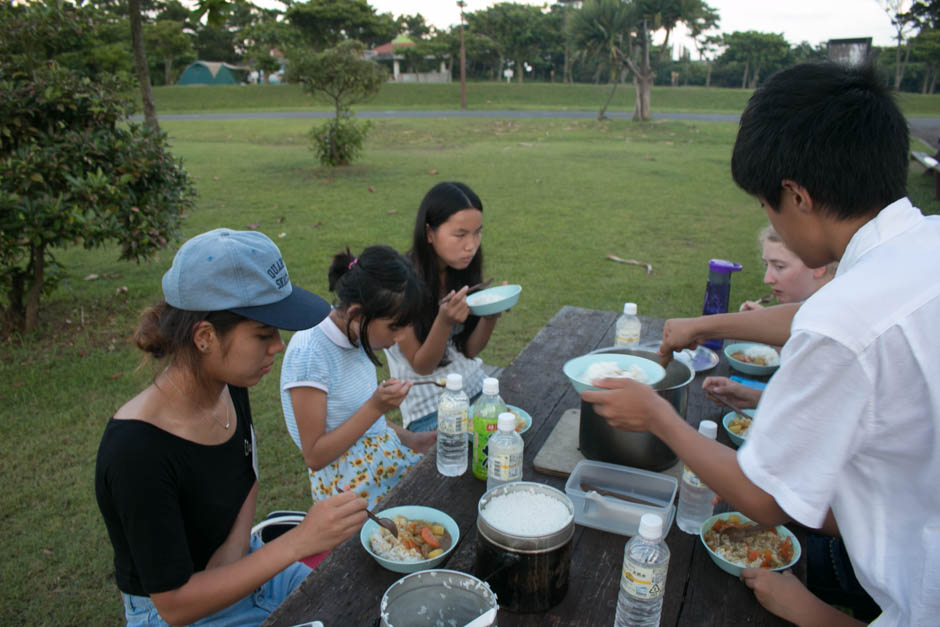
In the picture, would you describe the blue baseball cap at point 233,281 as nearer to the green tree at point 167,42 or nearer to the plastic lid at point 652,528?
the plastic lid at point 652,528

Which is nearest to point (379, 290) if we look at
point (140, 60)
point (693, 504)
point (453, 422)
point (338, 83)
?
point (453, 422)

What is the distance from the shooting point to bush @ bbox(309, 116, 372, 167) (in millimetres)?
12508

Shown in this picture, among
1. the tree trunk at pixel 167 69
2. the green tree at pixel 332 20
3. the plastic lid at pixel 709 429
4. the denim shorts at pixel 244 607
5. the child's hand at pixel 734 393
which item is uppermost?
the green tree at pixel 332 20

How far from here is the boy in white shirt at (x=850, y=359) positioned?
1.13 m

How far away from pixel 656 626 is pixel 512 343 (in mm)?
3897

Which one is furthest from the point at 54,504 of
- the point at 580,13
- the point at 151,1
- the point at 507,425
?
the point at 151,1

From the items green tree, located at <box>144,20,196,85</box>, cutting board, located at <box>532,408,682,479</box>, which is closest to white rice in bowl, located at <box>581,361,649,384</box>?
cutting board, located at <box>532,408,682,479</box>

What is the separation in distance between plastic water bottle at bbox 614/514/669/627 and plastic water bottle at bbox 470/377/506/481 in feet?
A: 1.99

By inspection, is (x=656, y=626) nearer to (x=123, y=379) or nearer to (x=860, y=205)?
(x=860, y=205)

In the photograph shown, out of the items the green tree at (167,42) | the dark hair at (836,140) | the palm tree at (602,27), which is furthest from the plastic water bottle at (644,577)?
the green tree at (167,42)

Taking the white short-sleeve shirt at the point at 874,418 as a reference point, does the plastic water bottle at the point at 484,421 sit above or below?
below

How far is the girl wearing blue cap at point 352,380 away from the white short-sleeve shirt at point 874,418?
1.28 meters

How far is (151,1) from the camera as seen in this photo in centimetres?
3856

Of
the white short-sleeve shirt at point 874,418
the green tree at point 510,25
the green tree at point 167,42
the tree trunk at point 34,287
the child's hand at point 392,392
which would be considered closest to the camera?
the white short-sleeve shirt at point 874,418
